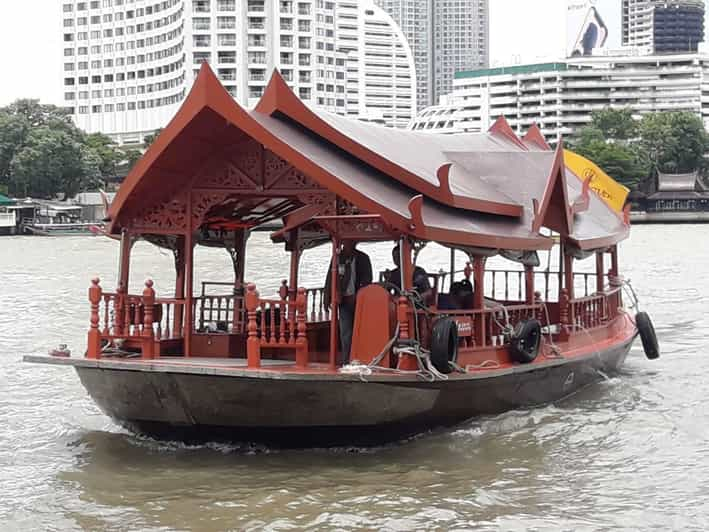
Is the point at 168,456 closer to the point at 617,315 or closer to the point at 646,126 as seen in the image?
the point at 617,315

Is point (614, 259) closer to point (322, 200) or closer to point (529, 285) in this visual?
point (529, 285)

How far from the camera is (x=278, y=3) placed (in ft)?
316

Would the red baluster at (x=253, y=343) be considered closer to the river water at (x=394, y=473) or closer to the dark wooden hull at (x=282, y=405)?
the dark wooden hull at (x=282, y=405)

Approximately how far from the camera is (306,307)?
11164 mm

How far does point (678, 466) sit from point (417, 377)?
274 cm

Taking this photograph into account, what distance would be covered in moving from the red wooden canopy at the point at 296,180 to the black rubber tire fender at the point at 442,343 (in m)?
0.76

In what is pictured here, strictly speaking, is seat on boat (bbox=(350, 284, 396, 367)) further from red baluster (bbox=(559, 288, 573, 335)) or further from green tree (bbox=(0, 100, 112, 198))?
green tree (bbox=(0, 100, 112, 198))

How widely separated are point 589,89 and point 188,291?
12650cm

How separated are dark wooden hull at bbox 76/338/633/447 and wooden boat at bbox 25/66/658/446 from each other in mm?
17

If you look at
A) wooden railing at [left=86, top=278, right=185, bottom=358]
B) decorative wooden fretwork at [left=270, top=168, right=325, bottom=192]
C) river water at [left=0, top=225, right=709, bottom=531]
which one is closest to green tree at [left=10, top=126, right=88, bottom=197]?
river water at [left=0, top=225, right=709, bottom=531]

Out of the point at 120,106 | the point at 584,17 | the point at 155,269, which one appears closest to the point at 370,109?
the point at 584,17

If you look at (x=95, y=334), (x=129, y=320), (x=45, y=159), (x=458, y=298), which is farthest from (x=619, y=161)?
(x=95, y=334)

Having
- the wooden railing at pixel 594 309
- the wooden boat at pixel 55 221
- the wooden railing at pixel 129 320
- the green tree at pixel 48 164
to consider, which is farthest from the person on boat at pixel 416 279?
the green tree at pixel 48 164

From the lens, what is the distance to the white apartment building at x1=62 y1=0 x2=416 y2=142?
9569cm
